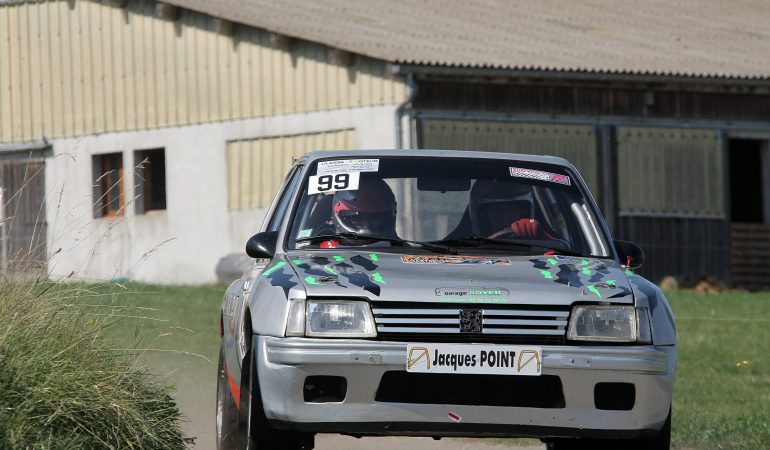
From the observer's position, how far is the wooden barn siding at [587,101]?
24.3m

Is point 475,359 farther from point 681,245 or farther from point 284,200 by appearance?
point 681,245

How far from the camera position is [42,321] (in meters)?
8.18

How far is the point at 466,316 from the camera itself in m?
6.84

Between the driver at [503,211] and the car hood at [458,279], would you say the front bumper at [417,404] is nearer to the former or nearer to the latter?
the car hood at [458,279]

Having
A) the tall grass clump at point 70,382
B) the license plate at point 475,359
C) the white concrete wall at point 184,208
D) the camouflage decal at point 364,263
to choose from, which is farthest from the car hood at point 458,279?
the white concrete wall at point 184,208

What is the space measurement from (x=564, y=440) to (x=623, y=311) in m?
1.00

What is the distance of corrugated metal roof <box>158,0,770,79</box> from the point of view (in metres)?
24.3

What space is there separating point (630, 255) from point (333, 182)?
1.50m

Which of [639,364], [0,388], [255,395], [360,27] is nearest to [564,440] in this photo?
[639,364]

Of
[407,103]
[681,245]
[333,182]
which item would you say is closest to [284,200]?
[333,182]

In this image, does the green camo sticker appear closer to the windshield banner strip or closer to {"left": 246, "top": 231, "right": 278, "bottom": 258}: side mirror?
{"left": 246, "top": 231, "right": 278, "bottom": 258}: side mirror

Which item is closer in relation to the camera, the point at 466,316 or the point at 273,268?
the point at 466,316

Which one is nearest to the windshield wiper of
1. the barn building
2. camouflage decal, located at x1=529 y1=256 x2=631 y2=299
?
camouflage decal, located at x1=529 y1=256 x2=631 y2=299

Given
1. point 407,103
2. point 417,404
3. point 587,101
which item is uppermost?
point 587,101
